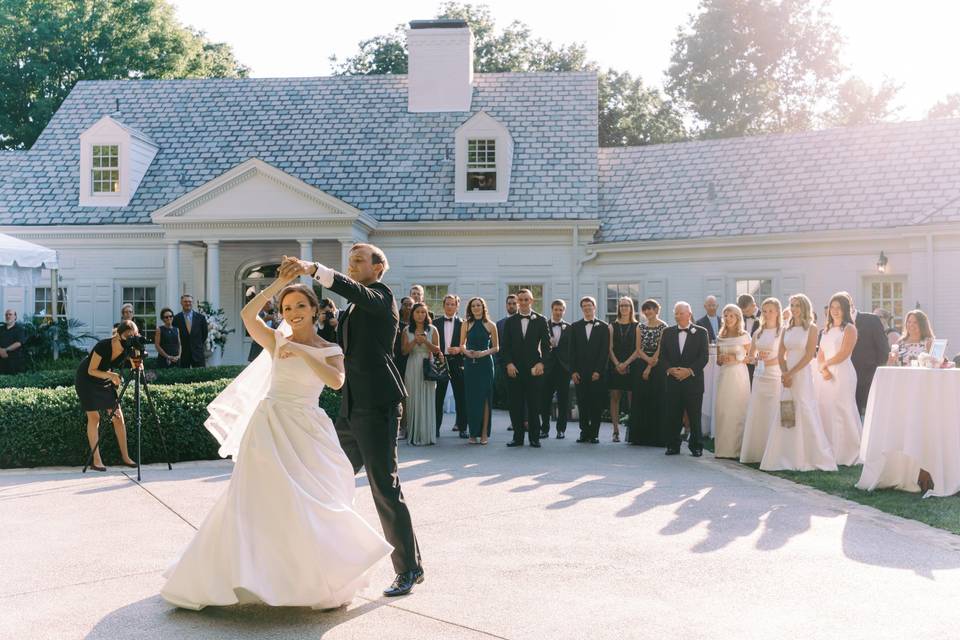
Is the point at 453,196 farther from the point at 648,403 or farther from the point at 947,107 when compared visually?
the point at 947,107

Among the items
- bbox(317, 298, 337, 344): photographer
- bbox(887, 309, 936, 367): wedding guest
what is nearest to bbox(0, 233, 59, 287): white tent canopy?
bbox(317, 298, 337, 344): photographer

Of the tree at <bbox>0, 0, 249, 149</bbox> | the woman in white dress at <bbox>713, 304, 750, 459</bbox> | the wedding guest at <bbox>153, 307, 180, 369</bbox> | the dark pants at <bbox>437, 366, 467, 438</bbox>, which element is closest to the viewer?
the woman in white dress at <bbox>713, 304, 750, 459</bbox>

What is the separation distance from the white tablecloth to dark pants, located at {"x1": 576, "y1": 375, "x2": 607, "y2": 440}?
4.94 meters

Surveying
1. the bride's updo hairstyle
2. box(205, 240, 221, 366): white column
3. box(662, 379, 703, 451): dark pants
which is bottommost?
box(662, 379, 703, 451): dark pants

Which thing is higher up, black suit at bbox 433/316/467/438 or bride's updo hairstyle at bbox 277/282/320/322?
bride's updo hairstyle at bbox 277/282/320/322

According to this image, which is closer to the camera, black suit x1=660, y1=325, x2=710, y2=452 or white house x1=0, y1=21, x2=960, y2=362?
black suit x1=660, y1=325, x2=710, y2=452

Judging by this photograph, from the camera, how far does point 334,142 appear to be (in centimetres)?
2533

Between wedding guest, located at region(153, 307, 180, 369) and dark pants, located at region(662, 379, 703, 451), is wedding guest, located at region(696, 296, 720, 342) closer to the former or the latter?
dark pants, located at region(662, 379, 703, 451)

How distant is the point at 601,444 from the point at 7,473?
7.62 meters

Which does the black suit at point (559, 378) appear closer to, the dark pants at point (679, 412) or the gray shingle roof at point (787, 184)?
the dark pants at point (679, 412)

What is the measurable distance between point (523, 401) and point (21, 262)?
10.1 m

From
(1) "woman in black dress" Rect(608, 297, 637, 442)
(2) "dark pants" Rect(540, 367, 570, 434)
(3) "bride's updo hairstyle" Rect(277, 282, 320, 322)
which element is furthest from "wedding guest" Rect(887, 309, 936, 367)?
(3) "bride's updo hairstyle" Rect(277, 282, 320, 322)

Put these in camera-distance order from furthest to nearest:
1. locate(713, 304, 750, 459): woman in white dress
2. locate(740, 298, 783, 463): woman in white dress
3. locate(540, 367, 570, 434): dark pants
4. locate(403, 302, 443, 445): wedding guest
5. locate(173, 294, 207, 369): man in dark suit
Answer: locate(173, 294, 207, 369): man in dark suit → locate(540, 367, 570, 434): dark pants → locate(403, 302, 443, 445): wedding guest → locate(713, 304, 750, 459): woman in white dress → locate(740, 298, 783, 463): woman in white dress

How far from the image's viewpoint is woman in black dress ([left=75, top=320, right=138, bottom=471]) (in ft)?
35.6
